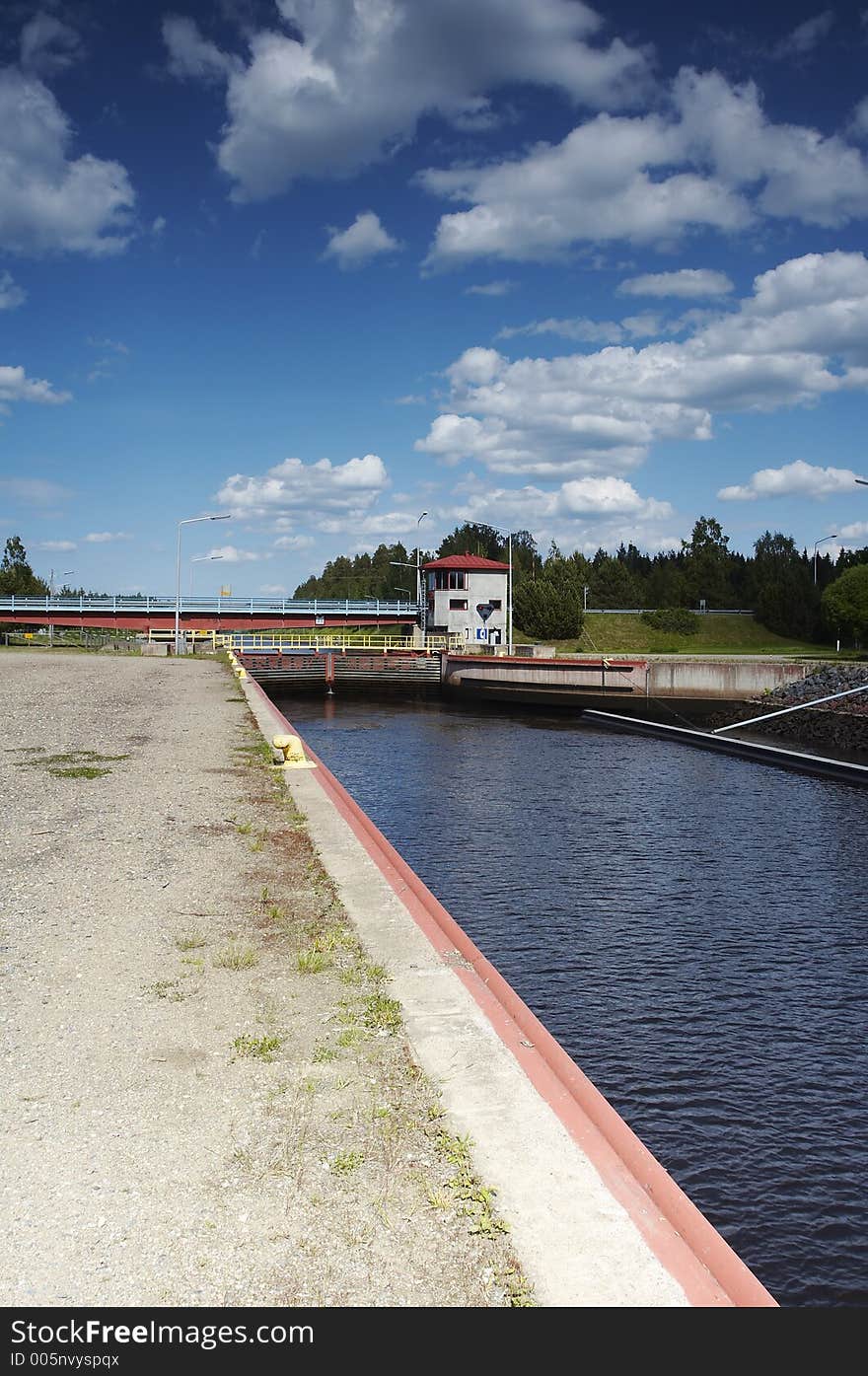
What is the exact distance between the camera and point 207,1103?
17.6 feet

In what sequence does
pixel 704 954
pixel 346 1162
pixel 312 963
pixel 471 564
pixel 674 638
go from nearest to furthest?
pixel 346 1162 → pixel 312 963 → pixel 704 954 → pixel 471 564 → pixel 674 638

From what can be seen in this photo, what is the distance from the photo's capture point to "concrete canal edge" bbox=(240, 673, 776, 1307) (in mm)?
4020

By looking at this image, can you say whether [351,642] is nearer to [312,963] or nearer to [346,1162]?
[312,963]

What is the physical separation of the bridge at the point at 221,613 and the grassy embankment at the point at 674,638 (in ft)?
50.8

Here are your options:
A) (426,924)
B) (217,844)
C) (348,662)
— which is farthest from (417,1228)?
(348,662)

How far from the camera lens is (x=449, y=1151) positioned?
4.89 metres

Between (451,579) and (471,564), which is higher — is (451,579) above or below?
below

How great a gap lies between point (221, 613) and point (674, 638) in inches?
1684

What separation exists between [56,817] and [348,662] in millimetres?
50216

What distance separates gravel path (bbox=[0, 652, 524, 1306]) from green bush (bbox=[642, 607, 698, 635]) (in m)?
Result: 84.1

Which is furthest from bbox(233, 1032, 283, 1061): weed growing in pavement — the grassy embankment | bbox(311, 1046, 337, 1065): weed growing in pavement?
the grassy embankment

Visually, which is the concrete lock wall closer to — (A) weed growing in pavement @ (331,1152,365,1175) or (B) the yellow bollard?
(B) the yellow bollard

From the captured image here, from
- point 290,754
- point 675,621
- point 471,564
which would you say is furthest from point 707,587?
point 290,754

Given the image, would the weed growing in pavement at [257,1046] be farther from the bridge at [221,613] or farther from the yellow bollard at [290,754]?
the bridge at [221,613]
